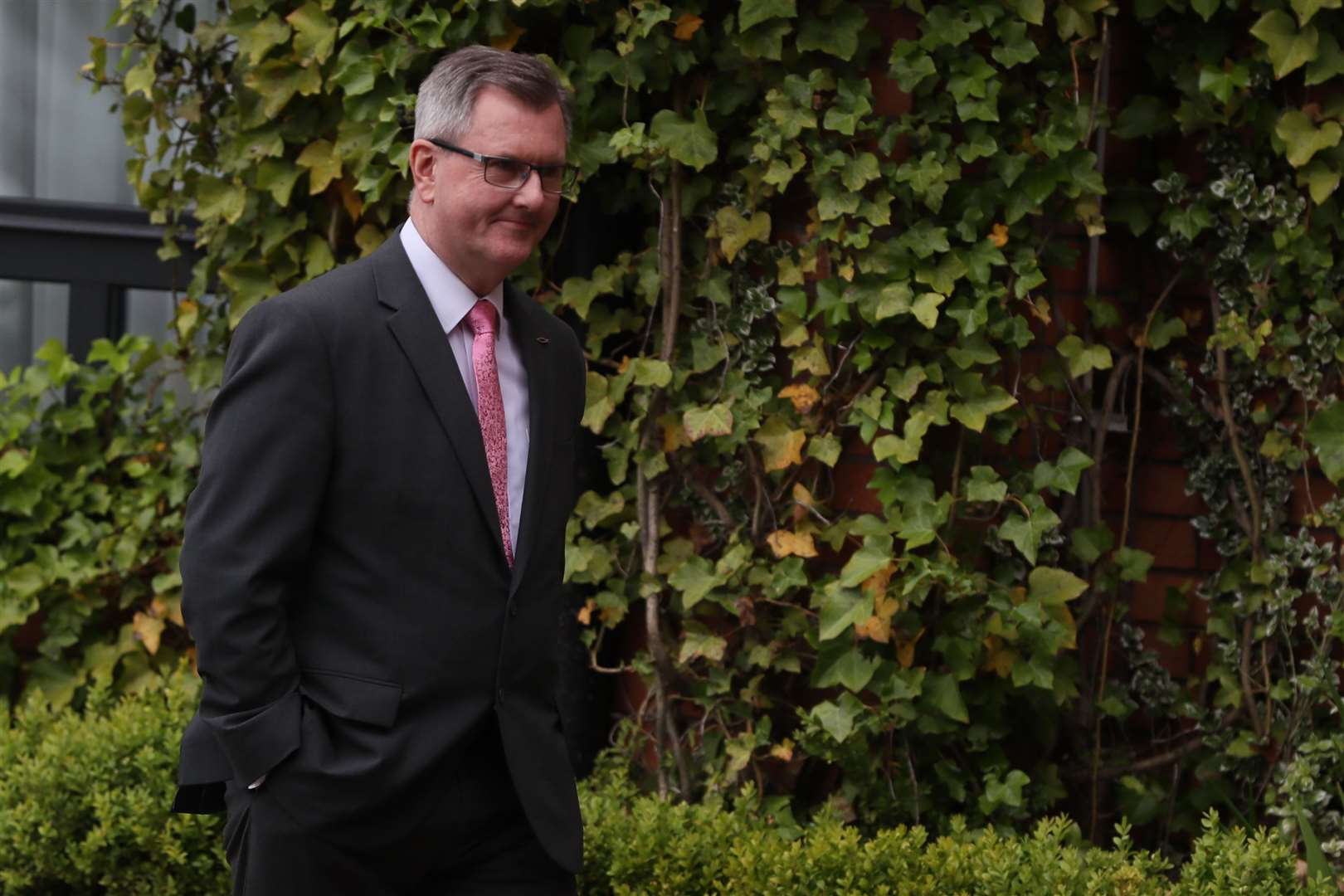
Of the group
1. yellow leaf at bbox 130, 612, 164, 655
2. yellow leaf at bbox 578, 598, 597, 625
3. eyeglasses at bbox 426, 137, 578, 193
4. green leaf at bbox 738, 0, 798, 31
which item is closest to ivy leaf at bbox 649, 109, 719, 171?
green leaf at bbox 738, 0, 798, 31

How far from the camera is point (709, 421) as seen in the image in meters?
3.34

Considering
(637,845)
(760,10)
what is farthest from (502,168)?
(637,845)

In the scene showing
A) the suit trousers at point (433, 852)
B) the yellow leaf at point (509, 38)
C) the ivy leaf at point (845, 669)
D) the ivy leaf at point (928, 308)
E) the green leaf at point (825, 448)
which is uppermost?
the yellow leaf at point (509, 38)

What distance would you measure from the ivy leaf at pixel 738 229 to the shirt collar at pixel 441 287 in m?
1.19

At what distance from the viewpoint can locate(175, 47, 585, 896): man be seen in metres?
2.06

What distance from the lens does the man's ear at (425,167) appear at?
2215 mm

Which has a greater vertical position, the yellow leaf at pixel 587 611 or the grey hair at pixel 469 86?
the grey hair at pixel 469 86

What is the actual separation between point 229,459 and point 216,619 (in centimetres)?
22

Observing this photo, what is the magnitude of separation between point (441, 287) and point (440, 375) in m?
0.16

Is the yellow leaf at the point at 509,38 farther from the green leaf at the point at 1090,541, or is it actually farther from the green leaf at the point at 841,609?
the green leaf at the point at 1090,541

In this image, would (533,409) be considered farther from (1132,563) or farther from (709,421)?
(1132,563)

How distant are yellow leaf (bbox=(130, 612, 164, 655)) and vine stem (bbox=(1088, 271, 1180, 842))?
8.03 feet

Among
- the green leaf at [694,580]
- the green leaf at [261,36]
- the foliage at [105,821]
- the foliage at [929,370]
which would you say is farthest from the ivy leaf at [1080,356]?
the foliage at [105,821]

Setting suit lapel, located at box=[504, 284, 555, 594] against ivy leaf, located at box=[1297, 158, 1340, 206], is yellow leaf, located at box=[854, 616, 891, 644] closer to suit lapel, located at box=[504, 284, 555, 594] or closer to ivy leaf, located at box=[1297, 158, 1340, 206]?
suit lapel, located at box=[504, 284, 555, 594]
